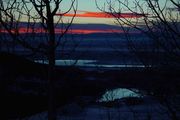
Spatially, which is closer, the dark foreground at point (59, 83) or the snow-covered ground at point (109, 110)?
the dark foreground at point (59, 83)

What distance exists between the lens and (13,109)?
9.59 meters

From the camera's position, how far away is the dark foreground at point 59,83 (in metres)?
4.75

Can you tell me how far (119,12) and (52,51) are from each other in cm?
86

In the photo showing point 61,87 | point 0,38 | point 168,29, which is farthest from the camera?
point 61,87

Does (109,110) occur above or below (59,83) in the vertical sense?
below

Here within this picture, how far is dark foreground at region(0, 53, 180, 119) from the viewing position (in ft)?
15.6

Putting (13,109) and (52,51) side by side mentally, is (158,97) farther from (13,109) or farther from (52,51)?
(13,109)

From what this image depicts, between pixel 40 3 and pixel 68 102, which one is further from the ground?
pixel 40 3

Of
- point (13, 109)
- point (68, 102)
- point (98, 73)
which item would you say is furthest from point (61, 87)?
point (98, 73)

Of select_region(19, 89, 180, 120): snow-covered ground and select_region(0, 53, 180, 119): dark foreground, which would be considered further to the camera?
select_region(19, 89, 180, 120): snow-covered ground

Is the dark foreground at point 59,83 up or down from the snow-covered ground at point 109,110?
up

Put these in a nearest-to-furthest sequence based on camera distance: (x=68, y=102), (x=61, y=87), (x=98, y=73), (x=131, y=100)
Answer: (x=131, y=100) < (x=68, y=102) < (x=61, y=87) < (x=98, y=73)

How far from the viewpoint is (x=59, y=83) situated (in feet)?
38.0

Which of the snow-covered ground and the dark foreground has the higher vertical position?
the dark foreground
